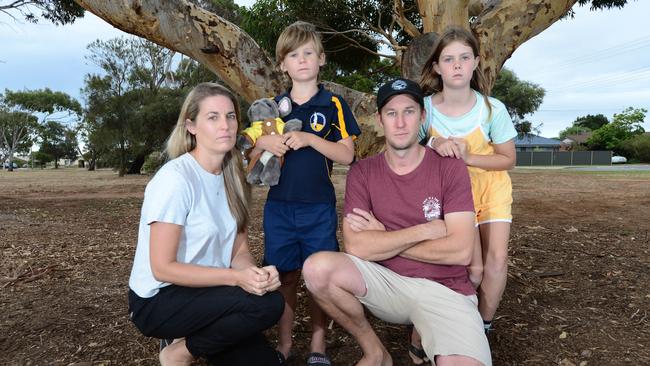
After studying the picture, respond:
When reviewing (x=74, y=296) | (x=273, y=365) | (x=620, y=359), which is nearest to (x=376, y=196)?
(x=273, y=365)

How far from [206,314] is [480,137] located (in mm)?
1684

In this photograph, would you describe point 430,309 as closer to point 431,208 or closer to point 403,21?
point 431,208

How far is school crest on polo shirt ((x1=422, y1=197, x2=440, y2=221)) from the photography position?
244 centimetres

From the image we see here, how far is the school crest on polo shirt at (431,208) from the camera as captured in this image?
244 centimetres

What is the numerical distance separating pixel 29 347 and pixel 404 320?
2.19m

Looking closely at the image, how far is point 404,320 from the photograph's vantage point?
2469 mm

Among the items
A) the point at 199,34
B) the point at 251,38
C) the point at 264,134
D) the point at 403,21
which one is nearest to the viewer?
the point at 264,134

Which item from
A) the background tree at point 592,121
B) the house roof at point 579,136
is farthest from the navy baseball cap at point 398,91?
the background tree at point 592,121

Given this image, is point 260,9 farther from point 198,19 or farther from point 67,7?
point 198,19

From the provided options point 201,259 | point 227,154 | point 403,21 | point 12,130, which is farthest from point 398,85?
point 12,130

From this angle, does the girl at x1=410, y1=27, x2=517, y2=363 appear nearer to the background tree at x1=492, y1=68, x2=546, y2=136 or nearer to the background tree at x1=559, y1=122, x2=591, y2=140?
the background tree at x1=492, y1=68, x2=546, y2=136

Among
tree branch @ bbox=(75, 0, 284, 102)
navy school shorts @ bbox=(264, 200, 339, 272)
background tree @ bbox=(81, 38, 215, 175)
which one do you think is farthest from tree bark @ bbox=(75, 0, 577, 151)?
background tree @ bbox=(81, 38, 215, 175)

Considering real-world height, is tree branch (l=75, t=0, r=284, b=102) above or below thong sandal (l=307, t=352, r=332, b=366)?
above

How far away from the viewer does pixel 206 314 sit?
2166mm
